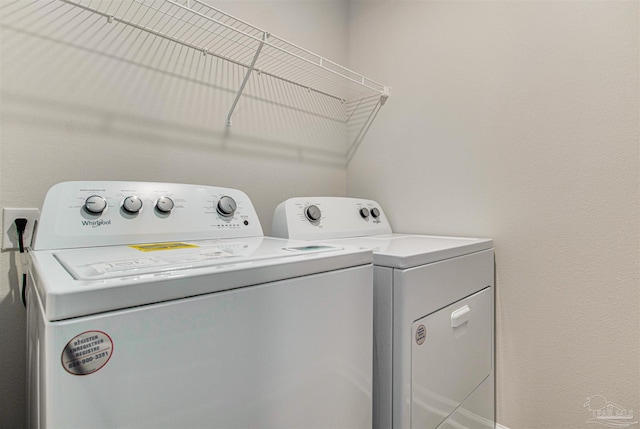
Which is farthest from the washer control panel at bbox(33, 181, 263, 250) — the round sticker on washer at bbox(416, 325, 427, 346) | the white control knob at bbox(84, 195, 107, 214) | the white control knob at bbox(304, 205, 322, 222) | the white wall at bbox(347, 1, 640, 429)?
the white wall at bbox(347, 1, 640, 429)

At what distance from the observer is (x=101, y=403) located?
0.47m

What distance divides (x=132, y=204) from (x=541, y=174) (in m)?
1.37

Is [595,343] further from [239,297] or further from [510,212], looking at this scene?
[239,297]

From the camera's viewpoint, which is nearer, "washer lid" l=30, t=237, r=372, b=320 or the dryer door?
"washer lid" l=30, t=237, r=372, b=320

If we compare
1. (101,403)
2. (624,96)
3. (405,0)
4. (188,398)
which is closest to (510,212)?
(624,96)

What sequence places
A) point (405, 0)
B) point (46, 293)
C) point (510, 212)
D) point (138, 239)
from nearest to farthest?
1. point (46, 293)
2. point (138, 239)
3. point (510, 212)
4. point (405, 0)

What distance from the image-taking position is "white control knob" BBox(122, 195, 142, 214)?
0.94 metres

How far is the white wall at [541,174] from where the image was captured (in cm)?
112

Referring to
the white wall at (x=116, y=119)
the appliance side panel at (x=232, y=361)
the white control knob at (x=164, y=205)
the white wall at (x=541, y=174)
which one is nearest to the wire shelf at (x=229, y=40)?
the white wall at (x=116, y=119)

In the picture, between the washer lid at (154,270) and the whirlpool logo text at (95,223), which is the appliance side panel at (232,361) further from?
the whirlpool logo text at (95,223)

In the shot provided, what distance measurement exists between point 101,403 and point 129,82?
3.43 ft

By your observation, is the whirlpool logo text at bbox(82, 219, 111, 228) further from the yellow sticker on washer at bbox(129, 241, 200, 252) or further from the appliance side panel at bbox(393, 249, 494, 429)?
the appliance side panel at bbox(393, 249, 494, 429)

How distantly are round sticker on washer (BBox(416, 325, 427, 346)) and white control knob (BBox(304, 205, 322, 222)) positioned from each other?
0.61 m

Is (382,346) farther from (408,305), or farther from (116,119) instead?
(116,119)
